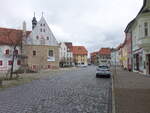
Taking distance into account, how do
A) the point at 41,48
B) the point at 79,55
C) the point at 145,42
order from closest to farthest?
1. the point at 145,42
2. the point at 41,48
3. the point at 79,55

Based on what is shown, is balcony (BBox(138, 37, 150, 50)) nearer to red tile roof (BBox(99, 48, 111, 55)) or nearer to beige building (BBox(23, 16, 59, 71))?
beige building (BBox(23, 16, 59, 71))

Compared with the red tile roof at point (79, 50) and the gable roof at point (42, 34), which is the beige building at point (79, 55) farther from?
the gable roof at point (42, 34)

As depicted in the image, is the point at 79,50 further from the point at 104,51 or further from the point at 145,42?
the point at 145,42

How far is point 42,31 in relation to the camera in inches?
2025

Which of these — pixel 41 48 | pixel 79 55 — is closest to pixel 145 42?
pixel 41 48

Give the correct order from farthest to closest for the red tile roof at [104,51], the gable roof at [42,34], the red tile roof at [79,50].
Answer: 1. the red tile roof at [104,51]
2. the red tile roof at [79,50]
3. the gable roof at [42,34]

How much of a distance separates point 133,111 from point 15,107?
200 inches

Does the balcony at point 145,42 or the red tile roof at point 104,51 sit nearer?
the balcony at point 145,42

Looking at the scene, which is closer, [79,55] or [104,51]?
[79,55]

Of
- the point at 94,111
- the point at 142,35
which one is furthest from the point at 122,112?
the point at 142,35

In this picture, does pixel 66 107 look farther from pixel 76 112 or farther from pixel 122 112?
pixel 122 112

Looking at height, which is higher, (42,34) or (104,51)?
(104,51)

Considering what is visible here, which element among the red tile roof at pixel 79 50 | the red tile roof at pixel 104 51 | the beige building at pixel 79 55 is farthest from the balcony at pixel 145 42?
the red tile roof at pixel 104 51

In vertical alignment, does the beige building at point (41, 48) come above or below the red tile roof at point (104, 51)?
below
